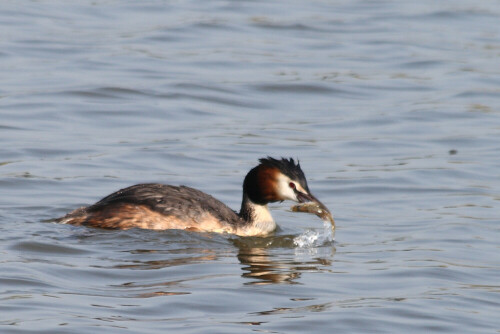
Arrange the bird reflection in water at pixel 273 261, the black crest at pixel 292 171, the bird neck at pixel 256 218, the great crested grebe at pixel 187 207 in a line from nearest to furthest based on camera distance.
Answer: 1. the bird reflection in water at pixel 273 261
2. the great crested grebe at pixel 187 207
3. the black crest at pixel 292 171
4. the bird neck at pixel 256 218

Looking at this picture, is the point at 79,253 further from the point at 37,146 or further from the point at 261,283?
the point at 37,146

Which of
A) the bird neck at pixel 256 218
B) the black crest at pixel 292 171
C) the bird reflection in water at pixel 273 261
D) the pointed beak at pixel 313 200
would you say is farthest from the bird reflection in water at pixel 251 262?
the black crest at pixel 292 171

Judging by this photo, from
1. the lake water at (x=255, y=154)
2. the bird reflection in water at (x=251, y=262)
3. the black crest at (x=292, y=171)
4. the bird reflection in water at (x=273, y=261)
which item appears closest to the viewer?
the lake water at (x=255, y=154)

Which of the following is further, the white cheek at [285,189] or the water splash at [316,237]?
the white cheek at [285,189]

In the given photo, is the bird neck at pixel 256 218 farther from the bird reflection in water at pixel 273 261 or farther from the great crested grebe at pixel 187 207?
the bird reflection in water at pixel 273 261

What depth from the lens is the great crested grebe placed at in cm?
989

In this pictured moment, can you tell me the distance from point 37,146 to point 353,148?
11.3 feet

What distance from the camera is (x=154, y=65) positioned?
57.3 ft

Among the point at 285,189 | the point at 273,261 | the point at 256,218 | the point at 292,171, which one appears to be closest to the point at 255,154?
the point at 256,218

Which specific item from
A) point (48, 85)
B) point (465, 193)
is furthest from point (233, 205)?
point (48, 85)

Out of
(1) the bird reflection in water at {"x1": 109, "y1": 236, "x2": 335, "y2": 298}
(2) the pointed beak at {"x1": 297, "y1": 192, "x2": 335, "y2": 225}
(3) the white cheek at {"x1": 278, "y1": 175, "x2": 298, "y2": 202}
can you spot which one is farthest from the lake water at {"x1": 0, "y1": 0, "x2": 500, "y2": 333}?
(3) the white cheek at {"x1": 278, "y1": 175, "x2": 298, "y2": 202}

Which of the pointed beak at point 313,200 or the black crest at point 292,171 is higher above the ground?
the black crest at point 292,171

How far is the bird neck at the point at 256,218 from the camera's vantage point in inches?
406

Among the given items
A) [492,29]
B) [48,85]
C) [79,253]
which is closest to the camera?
[79,253]
